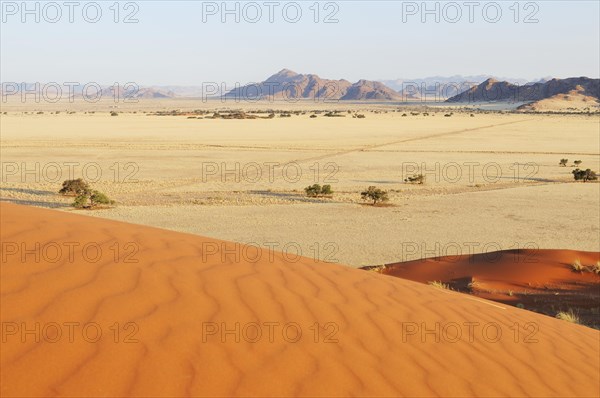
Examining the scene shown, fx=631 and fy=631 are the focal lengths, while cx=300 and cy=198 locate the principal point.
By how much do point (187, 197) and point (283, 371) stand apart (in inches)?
729

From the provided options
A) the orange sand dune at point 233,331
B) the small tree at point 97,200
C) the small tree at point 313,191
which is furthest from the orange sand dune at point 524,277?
the small tree at point 97,200

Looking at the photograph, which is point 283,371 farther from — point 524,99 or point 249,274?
point 524,99

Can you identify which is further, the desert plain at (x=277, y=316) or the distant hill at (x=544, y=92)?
the distant hill at (x=544, y=92)

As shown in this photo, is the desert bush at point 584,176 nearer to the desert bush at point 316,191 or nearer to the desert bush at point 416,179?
the desert bush at point 416,179

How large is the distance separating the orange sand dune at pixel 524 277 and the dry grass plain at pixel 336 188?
1537 millimetres

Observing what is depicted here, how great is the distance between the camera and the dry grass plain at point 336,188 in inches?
617

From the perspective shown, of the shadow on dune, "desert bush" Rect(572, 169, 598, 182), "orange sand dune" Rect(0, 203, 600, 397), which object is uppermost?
"orange sand dune" Rect(0, 203, 600, 397)

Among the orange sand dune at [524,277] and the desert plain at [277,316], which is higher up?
the desert plain at [277,316]

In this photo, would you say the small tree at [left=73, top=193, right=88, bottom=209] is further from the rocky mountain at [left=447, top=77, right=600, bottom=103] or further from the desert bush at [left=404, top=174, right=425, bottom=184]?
the rocky mountain at [left=447, top=77, right=600, bottom=103]

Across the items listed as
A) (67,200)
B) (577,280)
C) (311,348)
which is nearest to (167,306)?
(311,348)

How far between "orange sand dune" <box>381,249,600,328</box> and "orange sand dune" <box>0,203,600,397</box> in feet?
11.1

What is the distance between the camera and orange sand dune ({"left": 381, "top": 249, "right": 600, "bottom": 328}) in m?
9.23

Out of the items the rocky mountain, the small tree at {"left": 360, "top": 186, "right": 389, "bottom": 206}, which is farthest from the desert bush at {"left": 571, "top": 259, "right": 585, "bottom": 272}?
the rocky mountain

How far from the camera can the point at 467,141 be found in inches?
1849
